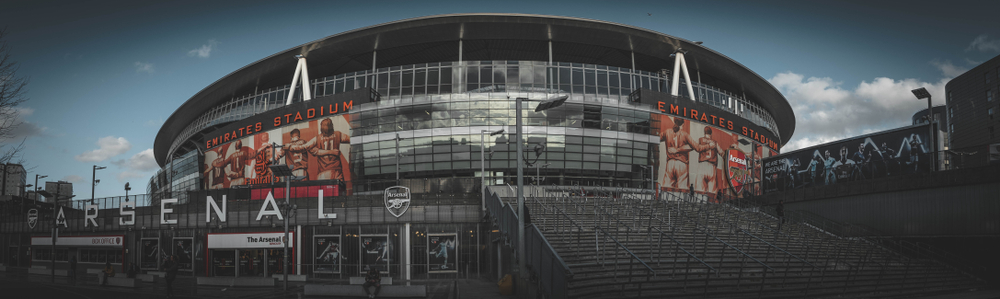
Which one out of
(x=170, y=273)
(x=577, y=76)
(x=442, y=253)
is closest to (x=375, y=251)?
(x=442, y=253)

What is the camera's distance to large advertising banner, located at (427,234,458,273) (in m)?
33.1

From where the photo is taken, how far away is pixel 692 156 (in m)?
Answer: 51.6

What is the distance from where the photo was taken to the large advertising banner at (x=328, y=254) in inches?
1347

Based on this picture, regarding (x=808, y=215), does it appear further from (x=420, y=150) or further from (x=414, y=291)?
(x=420, y=150)

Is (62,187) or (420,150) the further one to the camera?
(62,187)

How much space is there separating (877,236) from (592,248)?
15.4 meters

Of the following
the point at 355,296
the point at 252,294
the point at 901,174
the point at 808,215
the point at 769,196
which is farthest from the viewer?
the point at 769,196

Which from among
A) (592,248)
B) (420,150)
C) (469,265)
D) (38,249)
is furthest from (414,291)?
(38,249)

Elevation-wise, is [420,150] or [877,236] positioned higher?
[420,150]

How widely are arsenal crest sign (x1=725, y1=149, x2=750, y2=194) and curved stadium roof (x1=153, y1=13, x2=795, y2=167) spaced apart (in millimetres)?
8243

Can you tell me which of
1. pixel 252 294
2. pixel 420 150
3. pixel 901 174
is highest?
pixel 420 150

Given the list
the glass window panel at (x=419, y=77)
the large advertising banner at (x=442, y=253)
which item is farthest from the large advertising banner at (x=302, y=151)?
the large advertising banner at (x=442, y=253)

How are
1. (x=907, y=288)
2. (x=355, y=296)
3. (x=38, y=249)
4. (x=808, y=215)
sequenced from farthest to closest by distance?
(x=38, y=249)
(x=808, y=215)
(x=355, y=296)
(x=907, y=288)

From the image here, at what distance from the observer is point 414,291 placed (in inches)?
879
